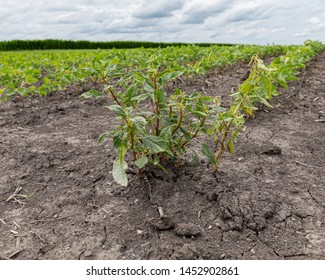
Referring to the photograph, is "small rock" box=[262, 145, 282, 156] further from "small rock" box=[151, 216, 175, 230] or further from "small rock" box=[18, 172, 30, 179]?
"small rock" box=[18, 172, 30, 179]

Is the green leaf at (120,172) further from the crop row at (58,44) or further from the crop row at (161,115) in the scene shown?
the crop row at (58,44)

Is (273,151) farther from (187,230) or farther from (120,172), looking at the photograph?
(120,172)

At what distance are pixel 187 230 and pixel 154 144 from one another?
1.63ft

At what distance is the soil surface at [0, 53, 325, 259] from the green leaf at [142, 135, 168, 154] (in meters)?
0.36

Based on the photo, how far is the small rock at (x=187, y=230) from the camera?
1.91 metres

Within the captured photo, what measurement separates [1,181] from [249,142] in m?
1.99

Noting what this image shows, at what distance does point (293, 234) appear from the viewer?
1959 millimetres

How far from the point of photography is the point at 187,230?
6.28 ft

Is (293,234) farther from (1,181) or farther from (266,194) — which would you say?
(1,181)

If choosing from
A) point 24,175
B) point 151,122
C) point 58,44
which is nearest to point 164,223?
point 151,122

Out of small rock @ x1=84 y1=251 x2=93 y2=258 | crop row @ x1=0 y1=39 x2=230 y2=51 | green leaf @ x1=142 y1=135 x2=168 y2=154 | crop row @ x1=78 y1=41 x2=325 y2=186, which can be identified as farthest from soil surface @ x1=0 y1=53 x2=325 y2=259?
crop row @ x1=0 y1=39 x2=230 y2=51

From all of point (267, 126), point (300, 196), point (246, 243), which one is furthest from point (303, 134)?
point (246, 243)

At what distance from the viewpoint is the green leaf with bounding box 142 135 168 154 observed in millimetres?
2027

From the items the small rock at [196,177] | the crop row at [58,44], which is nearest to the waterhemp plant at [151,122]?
the small rock at [196,177]
